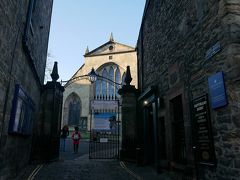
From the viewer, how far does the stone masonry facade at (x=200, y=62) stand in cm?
438

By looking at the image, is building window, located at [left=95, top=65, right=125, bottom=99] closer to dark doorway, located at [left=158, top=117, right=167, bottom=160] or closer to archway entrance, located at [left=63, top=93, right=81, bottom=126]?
archway entrance, located at [left=63, top=93, right=81, bottom=126]

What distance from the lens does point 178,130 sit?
23.8 ft

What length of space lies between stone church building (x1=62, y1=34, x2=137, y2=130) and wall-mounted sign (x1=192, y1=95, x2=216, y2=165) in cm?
2109

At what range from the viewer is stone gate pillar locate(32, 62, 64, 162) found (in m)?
9.88

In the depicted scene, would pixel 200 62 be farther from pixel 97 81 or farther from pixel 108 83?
pixel 97 81

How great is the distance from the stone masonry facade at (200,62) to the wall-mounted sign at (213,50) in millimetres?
56

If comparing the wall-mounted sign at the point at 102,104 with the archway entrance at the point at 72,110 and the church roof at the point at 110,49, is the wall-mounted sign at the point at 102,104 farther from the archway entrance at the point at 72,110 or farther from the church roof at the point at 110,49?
the church roof at the point at 110,49

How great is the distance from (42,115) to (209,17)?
8.03 m

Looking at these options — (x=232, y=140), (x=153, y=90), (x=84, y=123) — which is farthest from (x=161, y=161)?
(x=84, y=123)

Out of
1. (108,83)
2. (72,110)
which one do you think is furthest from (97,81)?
(72,110)

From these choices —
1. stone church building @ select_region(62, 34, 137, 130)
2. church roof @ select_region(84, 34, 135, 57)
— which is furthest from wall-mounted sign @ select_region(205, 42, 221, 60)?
church roof @ select_region(84, 34, 135, 57)

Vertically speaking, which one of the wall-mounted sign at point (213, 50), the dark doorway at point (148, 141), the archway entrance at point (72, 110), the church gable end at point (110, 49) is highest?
the church gable end at point (110, 49)

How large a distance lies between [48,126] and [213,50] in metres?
7.80

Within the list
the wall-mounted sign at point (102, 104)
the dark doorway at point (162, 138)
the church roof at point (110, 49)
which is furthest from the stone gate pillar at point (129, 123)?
the church roof at point (110, 49)
